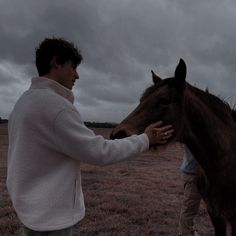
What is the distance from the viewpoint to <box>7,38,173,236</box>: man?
216cm

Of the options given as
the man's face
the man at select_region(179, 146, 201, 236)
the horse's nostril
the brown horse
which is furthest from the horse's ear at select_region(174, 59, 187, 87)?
the man at select_region(179, 146, 201, 236)

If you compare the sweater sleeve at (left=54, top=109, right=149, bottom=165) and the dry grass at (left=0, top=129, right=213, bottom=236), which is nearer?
the sweater sleeve at (left=54, top=109, right=149, bottom=165)

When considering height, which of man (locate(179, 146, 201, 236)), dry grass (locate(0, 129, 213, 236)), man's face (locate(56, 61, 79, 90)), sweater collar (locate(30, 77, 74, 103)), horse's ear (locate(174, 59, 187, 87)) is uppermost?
horse's ear (locate(174, 59, 187, 87))

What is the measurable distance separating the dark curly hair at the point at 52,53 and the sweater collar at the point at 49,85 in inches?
4.6

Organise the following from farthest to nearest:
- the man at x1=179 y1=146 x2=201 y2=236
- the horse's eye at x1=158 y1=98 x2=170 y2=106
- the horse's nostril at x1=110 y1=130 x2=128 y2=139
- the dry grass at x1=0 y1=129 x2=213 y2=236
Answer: the dry grass at x1=0 y1=129 x2=213 y2=236 < the man at x1=179 y1=146 x2=201 y2=236 < the horse's eye at x1=158 y1=98 x2=170 y2=106 < the horse's nostril at x1=110 y1=130 x2=128 y2=139

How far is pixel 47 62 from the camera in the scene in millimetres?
2387

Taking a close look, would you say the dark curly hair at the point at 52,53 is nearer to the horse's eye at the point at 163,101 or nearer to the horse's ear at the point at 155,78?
the horse's eye at the point at 163,101

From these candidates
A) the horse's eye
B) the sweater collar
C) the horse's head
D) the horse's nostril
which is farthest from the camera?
the horse's eye

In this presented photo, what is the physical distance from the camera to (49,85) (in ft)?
7.50

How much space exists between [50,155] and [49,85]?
0.44m

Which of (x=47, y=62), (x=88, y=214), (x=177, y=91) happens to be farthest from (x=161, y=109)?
(x=88, y=214)

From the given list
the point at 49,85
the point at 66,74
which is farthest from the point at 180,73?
the point at 49,85

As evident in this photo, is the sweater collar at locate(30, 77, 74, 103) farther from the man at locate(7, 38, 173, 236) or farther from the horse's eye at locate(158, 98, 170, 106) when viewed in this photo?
the horse's eye at locate(158, 98, 170, 106)

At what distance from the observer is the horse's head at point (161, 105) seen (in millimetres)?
3338
